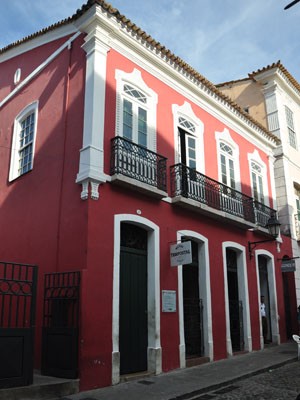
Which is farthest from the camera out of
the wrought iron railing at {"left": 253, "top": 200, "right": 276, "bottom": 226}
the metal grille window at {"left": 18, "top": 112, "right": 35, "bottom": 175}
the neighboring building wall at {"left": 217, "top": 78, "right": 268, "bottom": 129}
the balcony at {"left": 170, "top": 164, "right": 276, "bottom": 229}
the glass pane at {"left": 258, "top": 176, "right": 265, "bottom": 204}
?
the neighboring building wall at {"left": 217, "top": 78, "right": 268, "bottom": 129}

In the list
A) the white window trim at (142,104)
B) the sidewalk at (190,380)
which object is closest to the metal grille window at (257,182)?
the sidewalk at (190,380)

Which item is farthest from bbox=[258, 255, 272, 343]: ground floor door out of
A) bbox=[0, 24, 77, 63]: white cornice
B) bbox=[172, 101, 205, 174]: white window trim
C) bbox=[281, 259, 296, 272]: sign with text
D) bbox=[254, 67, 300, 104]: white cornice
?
bbox=[0, 24, 77, 63]: white cornice

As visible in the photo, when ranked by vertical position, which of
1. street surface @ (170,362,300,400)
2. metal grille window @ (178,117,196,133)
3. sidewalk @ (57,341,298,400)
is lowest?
street surface @ (170,362,300,400)

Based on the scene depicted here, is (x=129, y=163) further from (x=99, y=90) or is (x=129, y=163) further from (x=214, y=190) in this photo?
(x=214, y=190)

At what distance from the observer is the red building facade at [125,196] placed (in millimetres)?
8031

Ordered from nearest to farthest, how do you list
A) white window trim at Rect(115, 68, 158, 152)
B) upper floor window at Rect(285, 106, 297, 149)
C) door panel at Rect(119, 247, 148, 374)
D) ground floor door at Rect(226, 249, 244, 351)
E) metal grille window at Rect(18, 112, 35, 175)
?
door panel at Rect(119, 247, 148, 374) → white window trim at Rect(115, 68, 158, 152) → metal grille window at Rect(18, 112, 35, 175) → ground floor door at Rect(226, 249, 244, 351) → upper floor window at Rect(285, 106, 297, 149)

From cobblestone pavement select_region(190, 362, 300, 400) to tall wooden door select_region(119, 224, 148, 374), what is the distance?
173 cm

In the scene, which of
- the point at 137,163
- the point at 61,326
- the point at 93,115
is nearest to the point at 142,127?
the point at 137,163

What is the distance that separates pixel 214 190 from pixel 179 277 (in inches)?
120

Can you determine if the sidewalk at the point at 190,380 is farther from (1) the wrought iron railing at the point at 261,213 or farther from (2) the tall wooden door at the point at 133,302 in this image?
(1) the wrought iron railing at the point at 261,213

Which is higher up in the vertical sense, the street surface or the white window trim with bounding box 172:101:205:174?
the white window trim with bounding box 172:101:205:174

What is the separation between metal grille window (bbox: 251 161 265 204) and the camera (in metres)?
14.4

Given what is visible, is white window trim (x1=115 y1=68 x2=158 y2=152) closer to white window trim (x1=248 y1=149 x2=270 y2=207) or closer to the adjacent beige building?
white window trim (x1=248 y1=149 x2=270 y2=207)

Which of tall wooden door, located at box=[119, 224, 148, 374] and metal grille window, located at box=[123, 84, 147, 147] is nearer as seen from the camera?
tall wooden door, located at box=[119, 224, 148, 374]
